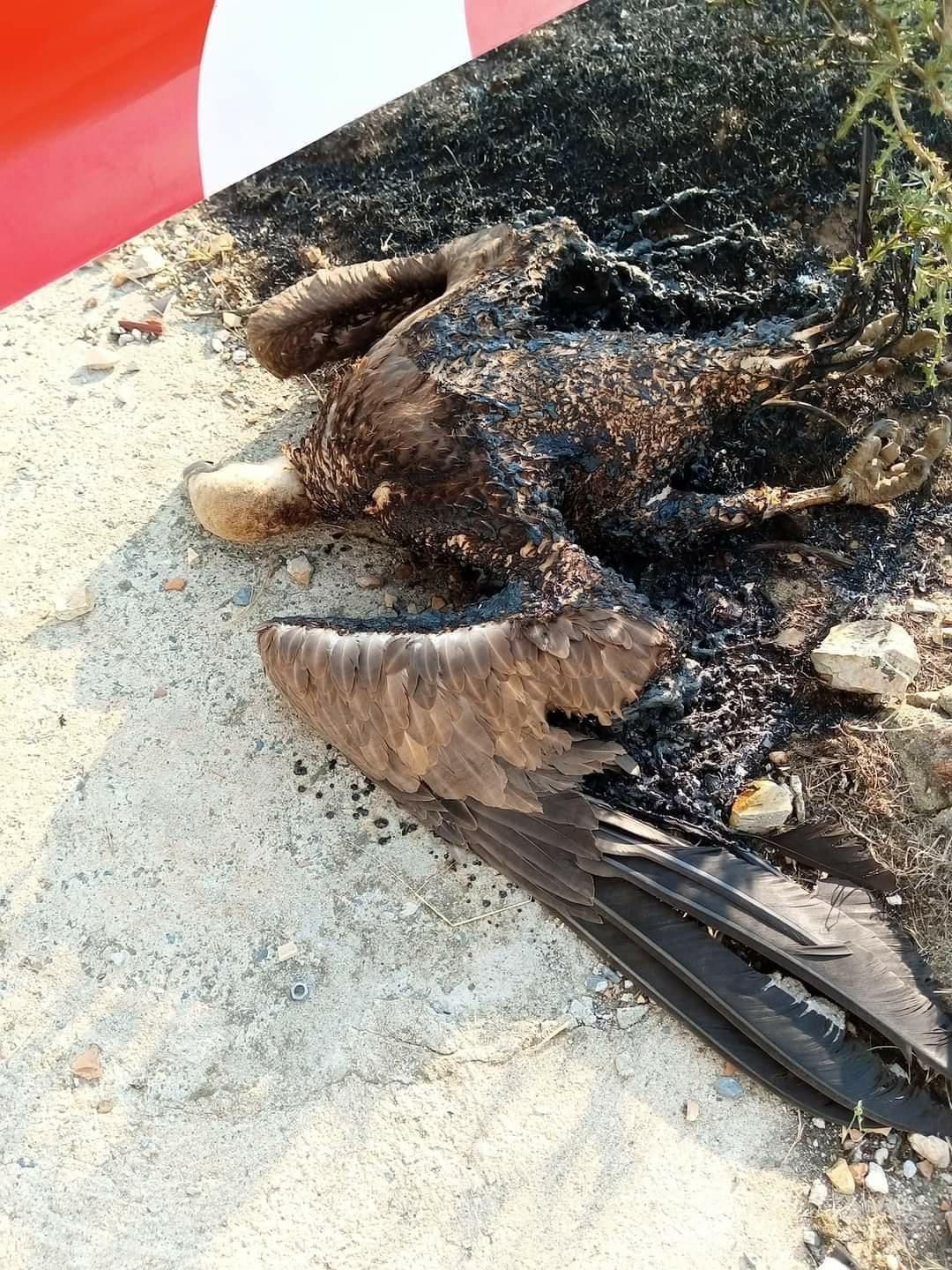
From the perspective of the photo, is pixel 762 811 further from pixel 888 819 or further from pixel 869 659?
pixel 869 659

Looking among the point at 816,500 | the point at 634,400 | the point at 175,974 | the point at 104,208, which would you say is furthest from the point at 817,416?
the point at 175,974

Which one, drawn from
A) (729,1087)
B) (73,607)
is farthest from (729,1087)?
(73,607)

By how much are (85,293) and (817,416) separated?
137 inches

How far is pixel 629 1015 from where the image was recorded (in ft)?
10.7

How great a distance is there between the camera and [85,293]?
14.7ft

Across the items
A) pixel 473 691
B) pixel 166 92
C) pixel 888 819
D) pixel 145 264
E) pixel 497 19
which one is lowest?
pixel 888 819

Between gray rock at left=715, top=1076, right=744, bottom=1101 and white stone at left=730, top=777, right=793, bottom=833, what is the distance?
845 mm

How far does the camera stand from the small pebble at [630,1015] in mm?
3258

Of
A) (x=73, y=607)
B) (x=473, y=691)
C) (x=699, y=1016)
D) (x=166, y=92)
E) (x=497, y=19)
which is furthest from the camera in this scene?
(x=73, y=607)

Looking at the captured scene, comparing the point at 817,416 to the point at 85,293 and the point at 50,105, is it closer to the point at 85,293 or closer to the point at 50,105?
the point at 50,105

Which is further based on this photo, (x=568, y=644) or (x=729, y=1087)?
(x=729, y=1087)

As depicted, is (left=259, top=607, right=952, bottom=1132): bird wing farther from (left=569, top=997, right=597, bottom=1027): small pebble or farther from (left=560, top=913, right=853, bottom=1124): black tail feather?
(left=569, top=997, right=597, bottom=1027): small pebble

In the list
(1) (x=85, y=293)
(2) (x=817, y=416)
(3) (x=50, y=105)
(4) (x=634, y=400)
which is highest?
(3) (x=50, y=105)

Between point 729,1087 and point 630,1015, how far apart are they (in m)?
0.40
